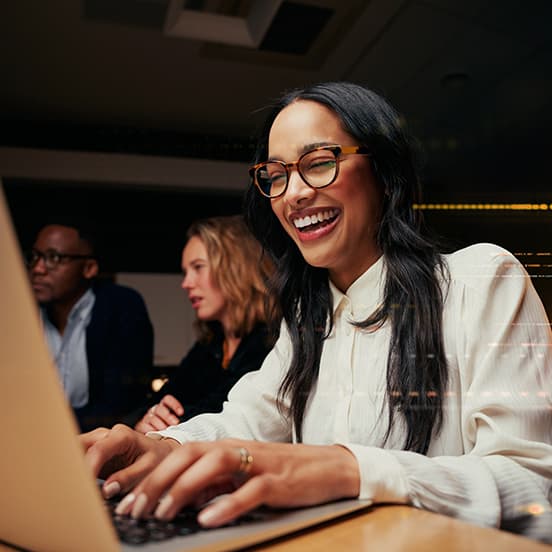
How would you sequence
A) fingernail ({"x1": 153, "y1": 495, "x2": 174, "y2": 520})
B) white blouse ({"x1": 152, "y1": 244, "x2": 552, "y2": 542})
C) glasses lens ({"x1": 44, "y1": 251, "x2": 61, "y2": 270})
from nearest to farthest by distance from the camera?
1. fingernail ({"x1": 153, "y1": 495, "x2": 174, "y2": 520})
2. white blouse ({"x1": 152, "y1": 244, "x2": 552, "y2": 542})
3. glasses lens ({"x1": 44, "y1": 251, "x2": 61, "y2": 270})

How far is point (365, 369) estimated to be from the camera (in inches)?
31.4

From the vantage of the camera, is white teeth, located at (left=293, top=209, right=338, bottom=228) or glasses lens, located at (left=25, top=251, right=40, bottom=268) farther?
glasses lens, located at (left=25, top=251, right=40, bottom=268)

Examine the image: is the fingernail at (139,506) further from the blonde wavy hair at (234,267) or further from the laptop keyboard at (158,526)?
the blonde wavy hair at (234,267)

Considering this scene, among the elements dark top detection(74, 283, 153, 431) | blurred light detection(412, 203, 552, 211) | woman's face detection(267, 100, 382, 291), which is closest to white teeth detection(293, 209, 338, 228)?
woman's face detection(267, 100, 382, 291)

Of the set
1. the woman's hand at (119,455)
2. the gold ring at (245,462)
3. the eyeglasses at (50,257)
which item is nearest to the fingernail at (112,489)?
the woman's hand at (119,455)

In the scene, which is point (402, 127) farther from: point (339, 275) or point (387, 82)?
point (387, 82)

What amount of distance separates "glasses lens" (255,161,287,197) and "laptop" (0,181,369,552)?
1.90 ft

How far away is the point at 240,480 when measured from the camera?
0.42 meters

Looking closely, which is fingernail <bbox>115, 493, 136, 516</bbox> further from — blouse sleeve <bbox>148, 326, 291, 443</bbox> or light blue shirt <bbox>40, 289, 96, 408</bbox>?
light blue shirt <bbox>40, 289, 96, 408</bbox>

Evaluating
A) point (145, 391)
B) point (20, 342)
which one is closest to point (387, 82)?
point (145, 391)

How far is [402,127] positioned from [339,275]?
10.1 inches

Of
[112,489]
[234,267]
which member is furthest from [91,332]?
[112,489]

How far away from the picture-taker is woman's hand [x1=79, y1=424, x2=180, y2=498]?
0.46 meters

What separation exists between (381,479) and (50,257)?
4.73ft
